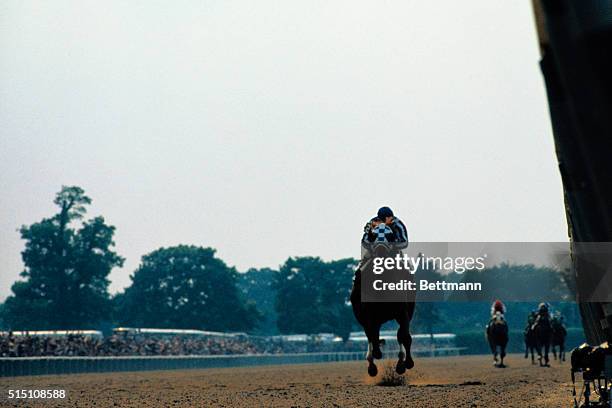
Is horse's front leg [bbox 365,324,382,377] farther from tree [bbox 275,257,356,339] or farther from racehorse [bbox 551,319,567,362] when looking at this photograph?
tree [bbox 275,257,356,339]

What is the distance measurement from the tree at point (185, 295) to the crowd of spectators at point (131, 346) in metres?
25.3

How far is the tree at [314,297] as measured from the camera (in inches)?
5477

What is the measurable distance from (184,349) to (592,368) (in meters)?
60.1

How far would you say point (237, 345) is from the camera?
81.6m

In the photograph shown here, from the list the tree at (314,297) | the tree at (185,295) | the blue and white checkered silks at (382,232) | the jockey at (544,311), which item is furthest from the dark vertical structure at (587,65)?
the tree at (314,297)

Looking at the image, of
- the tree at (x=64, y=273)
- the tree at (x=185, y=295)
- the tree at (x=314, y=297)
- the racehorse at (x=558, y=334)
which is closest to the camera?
the racehorse at (x=558, y=334)

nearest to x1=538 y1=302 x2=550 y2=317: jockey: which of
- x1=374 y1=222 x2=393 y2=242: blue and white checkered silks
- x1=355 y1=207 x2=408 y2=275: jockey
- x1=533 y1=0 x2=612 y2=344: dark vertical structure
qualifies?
x1=355 y1=207 x2=408 y2=275: jockey

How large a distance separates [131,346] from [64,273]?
151 ft

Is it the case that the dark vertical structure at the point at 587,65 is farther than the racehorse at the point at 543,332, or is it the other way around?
the racehorse at the point at 543,332

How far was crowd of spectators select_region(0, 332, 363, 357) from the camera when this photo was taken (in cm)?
4719

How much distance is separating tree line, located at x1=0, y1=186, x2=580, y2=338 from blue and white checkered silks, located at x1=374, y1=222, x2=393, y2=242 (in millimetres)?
88812

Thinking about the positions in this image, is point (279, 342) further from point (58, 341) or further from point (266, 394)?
point (266, 394)

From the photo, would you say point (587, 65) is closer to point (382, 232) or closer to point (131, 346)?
point (382, 232)

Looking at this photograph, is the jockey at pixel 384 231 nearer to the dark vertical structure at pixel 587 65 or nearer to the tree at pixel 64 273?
the dark vertical structure at pixel 587 65
